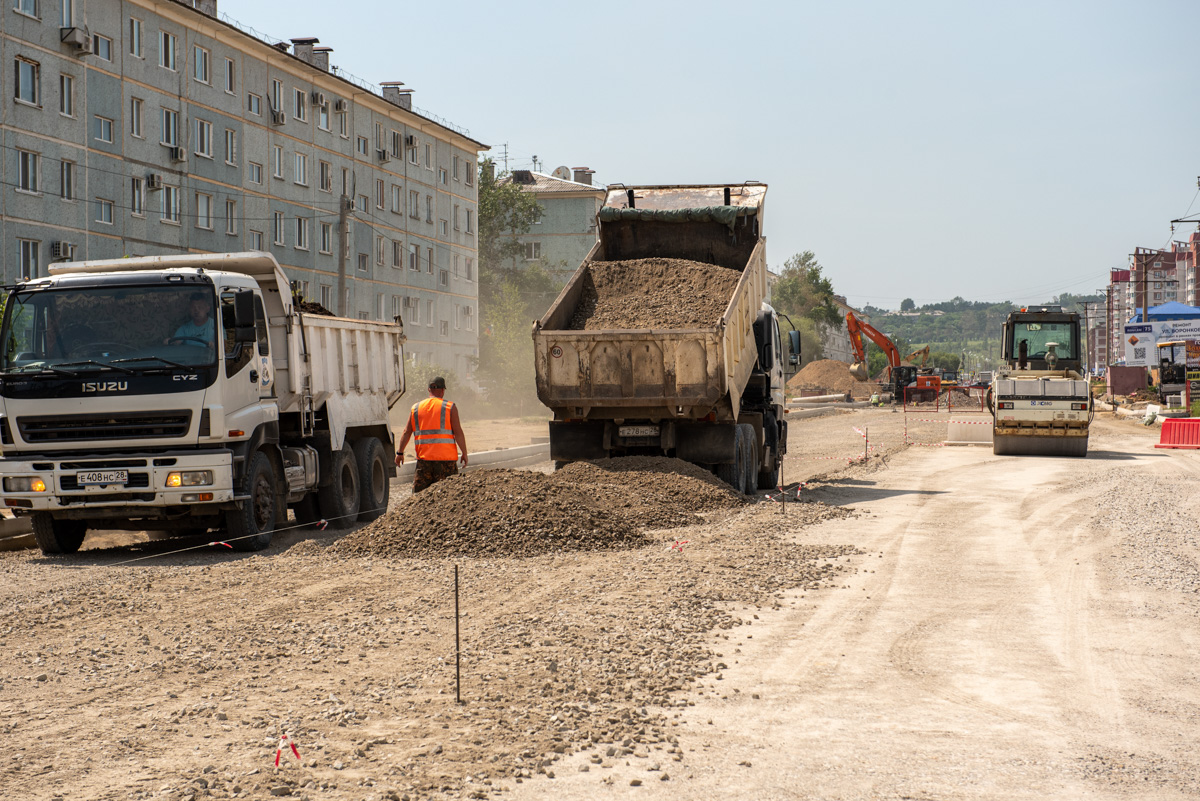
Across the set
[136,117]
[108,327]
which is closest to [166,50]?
[136,117]

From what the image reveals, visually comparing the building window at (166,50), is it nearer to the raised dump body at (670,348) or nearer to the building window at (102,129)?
the building window at (102,129)

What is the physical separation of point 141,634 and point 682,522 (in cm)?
652

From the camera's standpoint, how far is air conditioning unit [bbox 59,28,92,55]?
33062 millimetres

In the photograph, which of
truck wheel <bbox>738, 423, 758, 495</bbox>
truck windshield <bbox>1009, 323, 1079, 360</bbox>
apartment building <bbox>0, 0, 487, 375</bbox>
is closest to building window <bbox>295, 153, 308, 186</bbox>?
apartment building <bbox>0, 0, 487, 375</bbox>

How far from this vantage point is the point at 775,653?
6973 mm

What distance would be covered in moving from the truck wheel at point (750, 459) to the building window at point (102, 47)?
26905 millimetres

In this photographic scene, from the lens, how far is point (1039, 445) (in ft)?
82.5

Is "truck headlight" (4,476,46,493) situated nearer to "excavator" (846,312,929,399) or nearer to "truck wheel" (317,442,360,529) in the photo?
"truck wheel" (317,442,360,529)

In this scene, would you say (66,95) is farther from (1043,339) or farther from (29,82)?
(1043,339)

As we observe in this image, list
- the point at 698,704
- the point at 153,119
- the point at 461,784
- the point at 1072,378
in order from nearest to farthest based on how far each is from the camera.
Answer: the point at 461,784 → the point at 698,704 → the point at 1072,378 → the point at 153,119

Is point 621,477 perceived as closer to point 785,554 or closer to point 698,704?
point 785,554

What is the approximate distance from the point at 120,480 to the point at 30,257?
24674 millimetres

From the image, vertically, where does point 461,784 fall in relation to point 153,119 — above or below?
below

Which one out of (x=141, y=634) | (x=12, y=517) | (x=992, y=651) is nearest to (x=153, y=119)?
(x=12, y=517)
